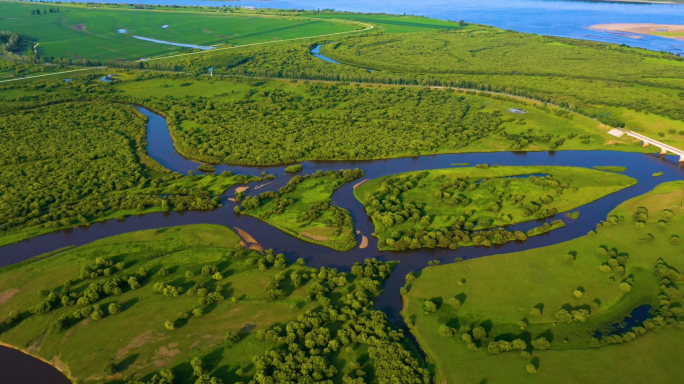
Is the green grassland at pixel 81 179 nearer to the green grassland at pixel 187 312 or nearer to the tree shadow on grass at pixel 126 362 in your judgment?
the green grassland at pixel 187 312

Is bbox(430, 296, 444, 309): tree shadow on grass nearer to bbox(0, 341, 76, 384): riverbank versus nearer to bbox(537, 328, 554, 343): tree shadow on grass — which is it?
bbox(537, 328, 554, 343): tree shadow on grass

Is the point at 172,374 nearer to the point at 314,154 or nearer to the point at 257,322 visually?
the point at 257,322

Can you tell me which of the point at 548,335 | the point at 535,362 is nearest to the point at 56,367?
the point at 535,362

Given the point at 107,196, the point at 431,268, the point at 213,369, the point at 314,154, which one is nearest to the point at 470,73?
the point at 314,154

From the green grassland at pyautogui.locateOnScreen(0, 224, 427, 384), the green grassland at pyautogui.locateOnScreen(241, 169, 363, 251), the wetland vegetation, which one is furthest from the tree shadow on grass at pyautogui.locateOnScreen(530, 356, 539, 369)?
the green grassland at pyautogui.locateOnScreen(241, 169, 363, 251)

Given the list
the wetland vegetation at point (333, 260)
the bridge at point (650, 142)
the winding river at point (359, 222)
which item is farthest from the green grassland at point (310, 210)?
the bridge at point (650, 142)

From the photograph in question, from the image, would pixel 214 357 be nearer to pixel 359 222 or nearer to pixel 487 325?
pixel 487 325

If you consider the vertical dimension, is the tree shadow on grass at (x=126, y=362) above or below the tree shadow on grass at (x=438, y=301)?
below
